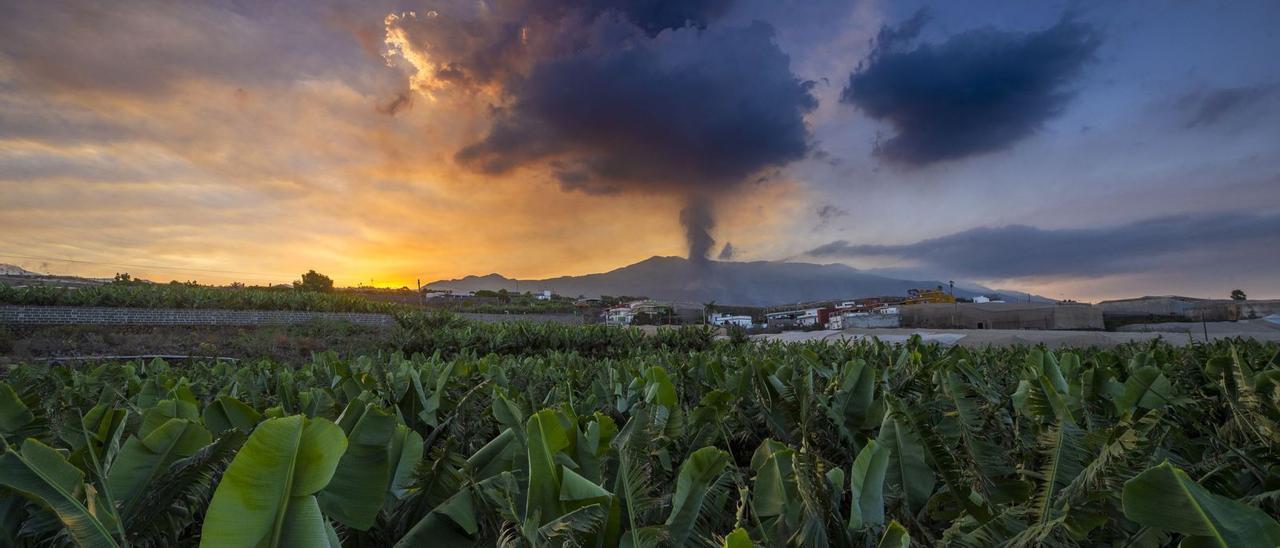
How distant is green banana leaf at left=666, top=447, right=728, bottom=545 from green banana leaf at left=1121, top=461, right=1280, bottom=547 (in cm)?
44

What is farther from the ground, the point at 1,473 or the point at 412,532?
the point at 1,473

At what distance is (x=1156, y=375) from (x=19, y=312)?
2685cm

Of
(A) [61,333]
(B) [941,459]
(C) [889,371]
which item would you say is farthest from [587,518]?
(A) [61,333]

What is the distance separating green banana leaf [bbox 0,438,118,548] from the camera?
65 centimetres

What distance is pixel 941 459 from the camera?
3.10 ft

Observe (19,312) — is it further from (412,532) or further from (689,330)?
(412,532)

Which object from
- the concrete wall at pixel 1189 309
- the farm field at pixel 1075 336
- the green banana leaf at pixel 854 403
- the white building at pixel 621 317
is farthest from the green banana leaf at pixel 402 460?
the concrete wall at pixel 1189 309

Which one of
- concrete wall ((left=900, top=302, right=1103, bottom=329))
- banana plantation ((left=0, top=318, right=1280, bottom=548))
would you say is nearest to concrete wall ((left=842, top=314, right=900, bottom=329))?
concrete wall ((left=900, top=302, right=1103, bottom=329))

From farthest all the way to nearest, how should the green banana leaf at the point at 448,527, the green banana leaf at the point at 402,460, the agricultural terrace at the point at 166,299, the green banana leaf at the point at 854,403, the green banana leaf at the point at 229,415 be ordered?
the agricultural terrace at the point at 166,299, the green banana leaf at the point at 854,403, the green banana leaf at the point at 229,415, the green banana leaf at the point at 402,460, the green banana leaf at the point at 448,527

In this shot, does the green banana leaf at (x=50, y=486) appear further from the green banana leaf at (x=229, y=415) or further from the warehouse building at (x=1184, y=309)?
the warehouse building at (x=1184, y=309)

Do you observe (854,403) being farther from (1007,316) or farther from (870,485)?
(1007,316)

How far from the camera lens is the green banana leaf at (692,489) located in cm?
77

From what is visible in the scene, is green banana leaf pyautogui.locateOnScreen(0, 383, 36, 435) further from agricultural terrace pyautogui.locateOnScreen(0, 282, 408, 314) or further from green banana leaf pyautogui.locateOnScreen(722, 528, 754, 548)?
agricultural terrace pyautogui.locateOnScreen(0, 282, 408, 314)

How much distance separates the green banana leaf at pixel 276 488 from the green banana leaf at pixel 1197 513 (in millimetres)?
816
